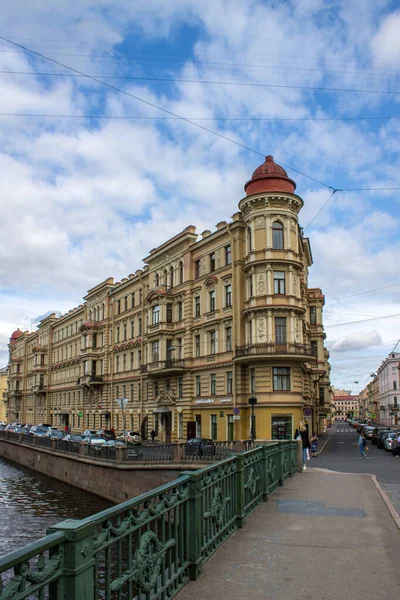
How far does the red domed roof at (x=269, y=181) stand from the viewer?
124 ft

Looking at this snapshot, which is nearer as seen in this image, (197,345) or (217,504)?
(217,504)

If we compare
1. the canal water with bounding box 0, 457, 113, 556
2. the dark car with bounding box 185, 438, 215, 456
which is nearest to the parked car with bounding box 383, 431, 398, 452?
the dark car with bounding box 185, 438, 215, 456

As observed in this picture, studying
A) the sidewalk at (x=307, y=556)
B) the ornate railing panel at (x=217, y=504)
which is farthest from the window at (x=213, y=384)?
the ornate railing panel at (x=217, y=504)

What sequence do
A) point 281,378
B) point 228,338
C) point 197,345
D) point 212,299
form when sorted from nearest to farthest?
point 281,378 → point 228,338 → point 212,299 → point 197,345

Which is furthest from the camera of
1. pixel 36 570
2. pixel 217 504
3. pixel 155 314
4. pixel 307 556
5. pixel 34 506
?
pixel 155 314

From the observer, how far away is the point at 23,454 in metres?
44.8

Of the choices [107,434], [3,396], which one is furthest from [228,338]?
[3,396]

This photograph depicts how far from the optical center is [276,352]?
115ft

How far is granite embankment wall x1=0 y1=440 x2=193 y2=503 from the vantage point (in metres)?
24.4

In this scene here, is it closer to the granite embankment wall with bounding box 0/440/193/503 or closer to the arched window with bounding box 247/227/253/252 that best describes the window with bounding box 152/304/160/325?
the arched window with bounding box 247/227/253/252

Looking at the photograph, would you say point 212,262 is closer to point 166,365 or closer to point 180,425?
point 166,365

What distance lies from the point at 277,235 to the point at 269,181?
3.88 metres

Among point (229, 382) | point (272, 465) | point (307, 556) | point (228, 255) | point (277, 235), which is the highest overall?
point (277, 235)

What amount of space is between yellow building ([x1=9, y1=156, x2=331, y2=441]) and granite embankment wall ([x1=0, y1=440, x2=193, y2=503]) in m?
4.20
